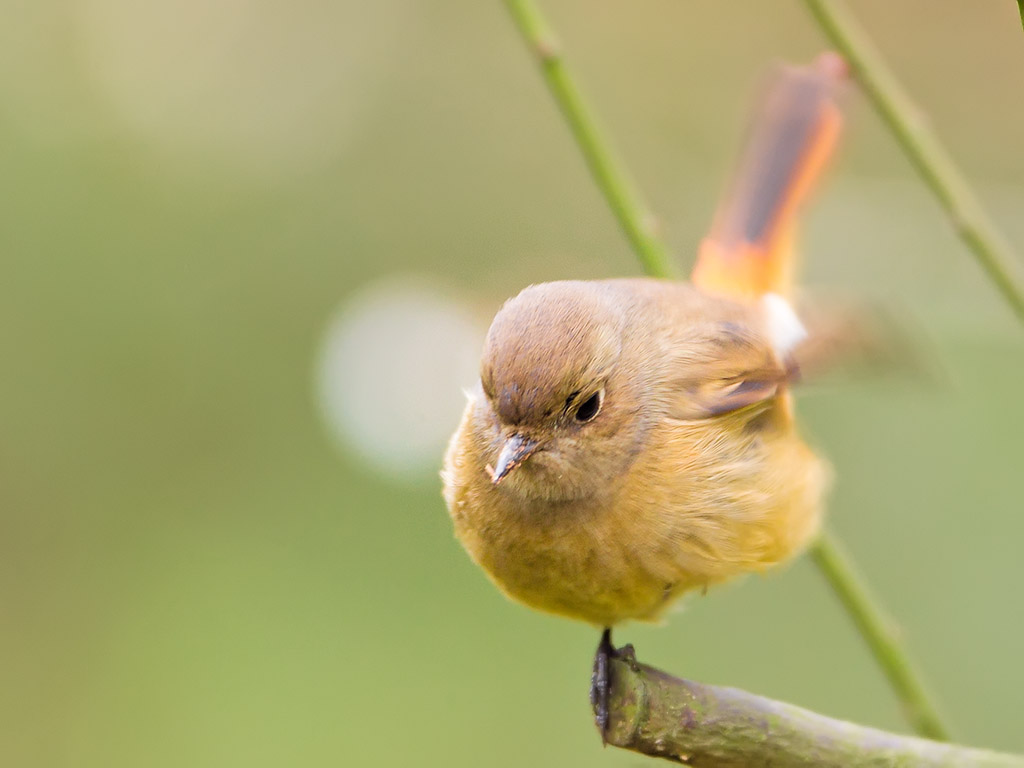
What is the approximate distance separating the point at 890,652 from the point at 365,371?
3223mm

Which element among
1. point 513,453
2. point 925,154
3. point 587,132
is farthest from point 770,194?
point 513,453

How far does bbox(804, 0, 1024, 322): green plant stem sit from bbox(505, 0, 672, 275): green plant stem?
59 cm

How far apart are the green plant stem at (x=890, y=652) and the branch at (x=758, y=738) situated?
21.5 inches

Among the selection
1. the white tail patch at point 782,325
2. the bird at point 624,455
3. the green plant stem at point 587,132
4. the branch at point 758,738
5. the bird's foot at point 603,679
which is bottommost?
the branch at point 758,738

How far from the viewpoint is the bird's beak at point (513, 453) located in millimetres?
2801

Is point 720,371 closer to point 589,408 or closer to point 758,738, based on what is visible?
point 589,408

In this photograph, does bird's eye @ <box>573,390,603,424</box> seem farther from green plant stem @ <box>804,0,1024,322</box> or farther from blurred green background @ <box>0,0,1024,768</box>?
blurred green background @ <box>0,0,1024,768</box>

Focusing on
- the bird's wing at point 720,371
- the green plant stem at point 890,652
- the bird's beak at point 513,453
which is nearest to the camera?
the bird's beak at point 513,453

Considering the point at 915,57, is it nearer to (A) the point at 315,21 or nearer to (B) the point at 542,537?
(A) the point at 315,21

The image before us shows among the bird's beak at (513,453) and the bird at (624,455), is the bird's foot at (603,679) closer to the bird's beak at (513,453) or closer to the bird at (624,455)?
the bird at (624,455)

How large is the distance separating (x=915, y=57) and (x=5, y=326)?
208 inches

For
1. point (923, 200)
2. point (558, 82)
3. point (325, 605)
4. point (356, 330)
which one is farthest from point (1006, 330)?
point (325, 605)

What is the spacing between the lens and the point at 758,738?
2.49 metres

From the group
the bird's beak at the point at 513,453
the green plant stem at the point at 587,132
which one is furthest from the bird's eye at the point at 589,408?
the green plant stem at the point at 587,132
